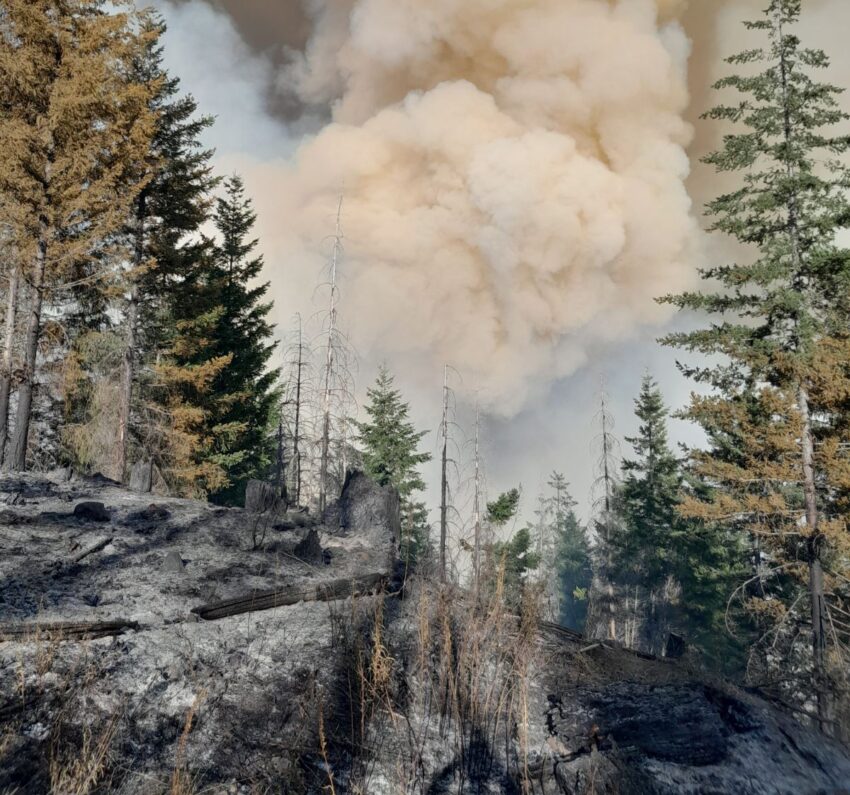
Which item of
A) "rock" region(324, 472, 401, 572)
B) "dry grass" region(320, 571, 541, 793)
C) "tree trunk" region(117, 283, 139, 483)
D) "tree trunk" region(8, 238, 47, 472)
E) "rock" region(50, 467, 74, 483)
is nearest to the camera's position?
"dry grass" region(320, 571, 541, 793)

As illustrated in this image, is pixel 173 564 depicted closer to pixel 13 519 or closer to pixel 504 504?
pixel 13 519

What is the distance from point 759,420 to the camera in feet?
45.4

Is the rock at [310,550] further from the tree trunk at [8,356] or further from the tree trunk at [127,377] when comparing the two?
the tree trunk at [127,377]

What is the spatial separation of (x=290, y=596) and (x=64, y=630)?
2.01 metres

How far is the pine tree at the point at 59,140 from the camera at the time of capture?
12578 millimetres

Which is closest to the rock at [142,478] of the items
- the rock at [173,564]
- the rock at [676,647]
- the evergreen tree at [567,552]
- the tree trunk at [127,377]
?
the tree trunk at [127,377]

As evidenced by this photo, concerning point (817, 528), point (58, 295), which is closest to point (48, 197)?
point (58, 295)

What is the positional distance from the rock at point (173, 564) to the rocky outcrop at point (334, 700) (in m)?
0.03

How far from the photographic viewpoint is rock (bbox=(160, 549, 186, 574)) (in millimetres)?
6473

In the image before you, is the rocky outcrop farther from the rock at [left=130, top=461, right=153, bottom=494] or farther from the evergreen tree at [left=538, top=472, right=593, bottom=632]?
the evergreen tree at [left=538, top=472, right=593, bottom=632]

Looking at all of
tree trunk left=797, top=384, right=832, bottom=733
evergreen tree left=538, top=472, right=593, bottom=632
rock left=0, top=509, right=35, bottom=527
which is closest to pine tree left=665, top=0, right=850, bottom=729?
tree trunk left=797, top=384, right=832, bottom=733

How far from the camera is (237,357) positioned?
20859 mm

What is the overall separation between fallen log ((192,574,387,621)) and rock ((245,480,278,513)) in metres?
3.96

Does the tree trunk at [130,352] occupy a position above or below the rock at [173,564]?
above
